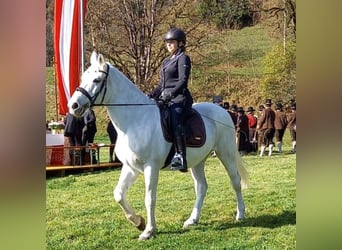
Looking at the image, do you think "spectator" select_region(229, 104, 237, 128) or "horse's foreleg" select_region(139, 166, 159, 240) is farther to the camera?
"spectator" select_region(229, 104, 237, 128)

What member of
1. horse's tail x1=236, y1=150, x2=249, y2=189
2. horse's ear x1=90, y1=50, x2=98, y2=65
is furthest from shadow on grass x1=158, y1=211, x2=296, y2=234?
horse's ear x1=90, y1=50, x2=98, y2=65

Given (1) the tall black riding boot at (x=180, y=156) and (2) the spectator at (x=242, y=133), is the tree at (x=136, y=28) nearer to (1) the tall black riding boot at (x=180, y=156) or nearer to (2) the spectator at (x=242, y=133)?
(1) the tall black riding boot at (x=180, y=156)

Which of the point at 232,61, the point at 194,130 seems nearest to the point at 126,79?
the point at 194,130

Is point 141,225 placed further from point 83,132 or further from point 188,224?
point 83,132

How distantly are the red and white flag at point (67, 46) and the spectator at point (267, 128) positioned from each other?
4.99 ft

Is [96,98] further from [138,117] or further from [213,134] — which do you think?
[213,134]

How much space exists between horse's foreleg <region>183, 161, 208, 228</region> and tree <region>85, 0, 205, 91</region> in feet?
2.96

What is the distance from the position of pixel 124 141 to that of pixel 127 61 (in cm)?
66

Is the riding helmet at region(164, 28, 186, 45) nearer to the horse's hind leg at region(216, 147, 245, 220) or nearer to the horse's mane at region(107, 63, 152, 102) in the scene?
the horse's mane at region(107, 63, 152, 102)

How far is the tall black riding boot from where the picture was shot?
405cm
